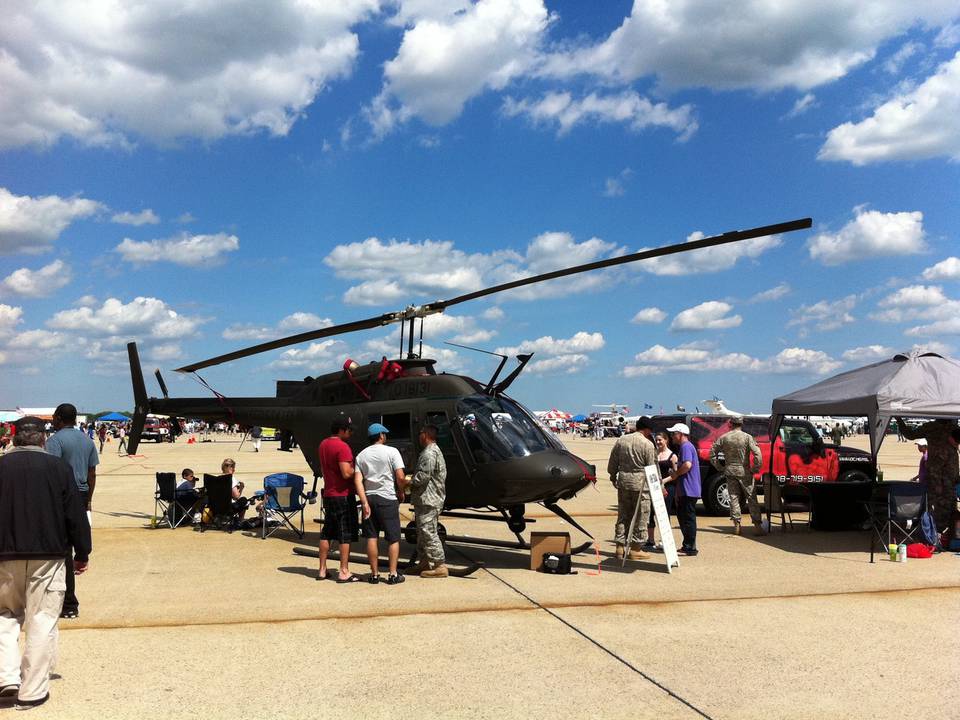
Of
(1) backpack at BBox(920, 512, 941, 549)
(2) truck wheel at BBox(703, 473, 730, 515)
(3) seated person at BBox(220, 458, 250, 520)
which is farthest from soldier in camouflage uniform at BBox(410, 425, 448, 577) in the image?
(2) truck wheel at BBox(703, 473, 730, 515)

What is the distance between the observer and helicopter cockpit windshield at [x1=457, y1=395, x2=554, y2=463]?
28.2ft

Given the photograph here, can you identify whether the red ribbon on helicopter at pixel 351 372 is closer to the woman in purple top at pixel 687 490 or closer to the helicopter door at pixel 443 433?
the helicopter door at pixel 443 433

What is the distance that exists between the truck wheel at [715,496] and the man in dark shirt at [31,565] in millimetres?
11468

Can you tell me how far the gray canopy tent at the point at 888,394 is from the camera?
9.20 m

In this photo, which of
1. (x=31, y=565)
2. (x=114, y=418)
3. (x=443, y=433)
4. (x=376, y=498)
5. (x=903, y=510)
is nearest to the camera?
(x=31, y=565)

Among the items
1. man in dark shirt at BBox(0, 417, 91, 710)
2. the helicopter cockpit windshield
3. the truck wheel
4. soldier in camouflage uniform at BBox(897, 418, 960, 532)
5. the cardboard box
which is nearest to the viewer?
man in dark shirt at BBox(0, 417, 91, 710)

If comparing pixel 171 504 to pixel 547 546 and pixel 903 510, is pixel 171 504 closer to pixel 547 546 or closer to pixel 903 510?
pixel 547 546

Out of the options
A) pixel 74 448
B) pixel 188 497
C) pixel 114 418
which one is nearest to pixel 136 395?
pixel 188 497

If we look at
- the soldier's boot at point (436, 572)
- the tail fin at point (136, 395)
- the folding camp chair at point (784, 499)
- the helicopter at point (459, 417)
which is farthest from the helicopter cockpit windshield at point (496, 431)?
the tail fin at point (136, 395)

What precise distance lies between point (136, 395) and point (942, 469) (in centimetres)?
1353

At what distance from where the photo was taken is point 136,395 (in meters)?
14.3

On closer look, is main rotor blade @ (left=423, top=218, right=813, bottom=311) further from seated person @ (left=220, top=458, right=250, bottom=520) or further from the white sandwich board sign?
seated person @ (left=220, top=458, right=250, bottom=520)

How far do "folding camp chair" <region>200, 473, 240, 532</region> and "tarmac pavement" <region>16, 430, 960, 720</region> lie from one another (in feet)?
6.87

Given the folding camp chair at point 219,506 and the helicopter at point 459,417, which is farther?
the folding camp chair at point 219,506
